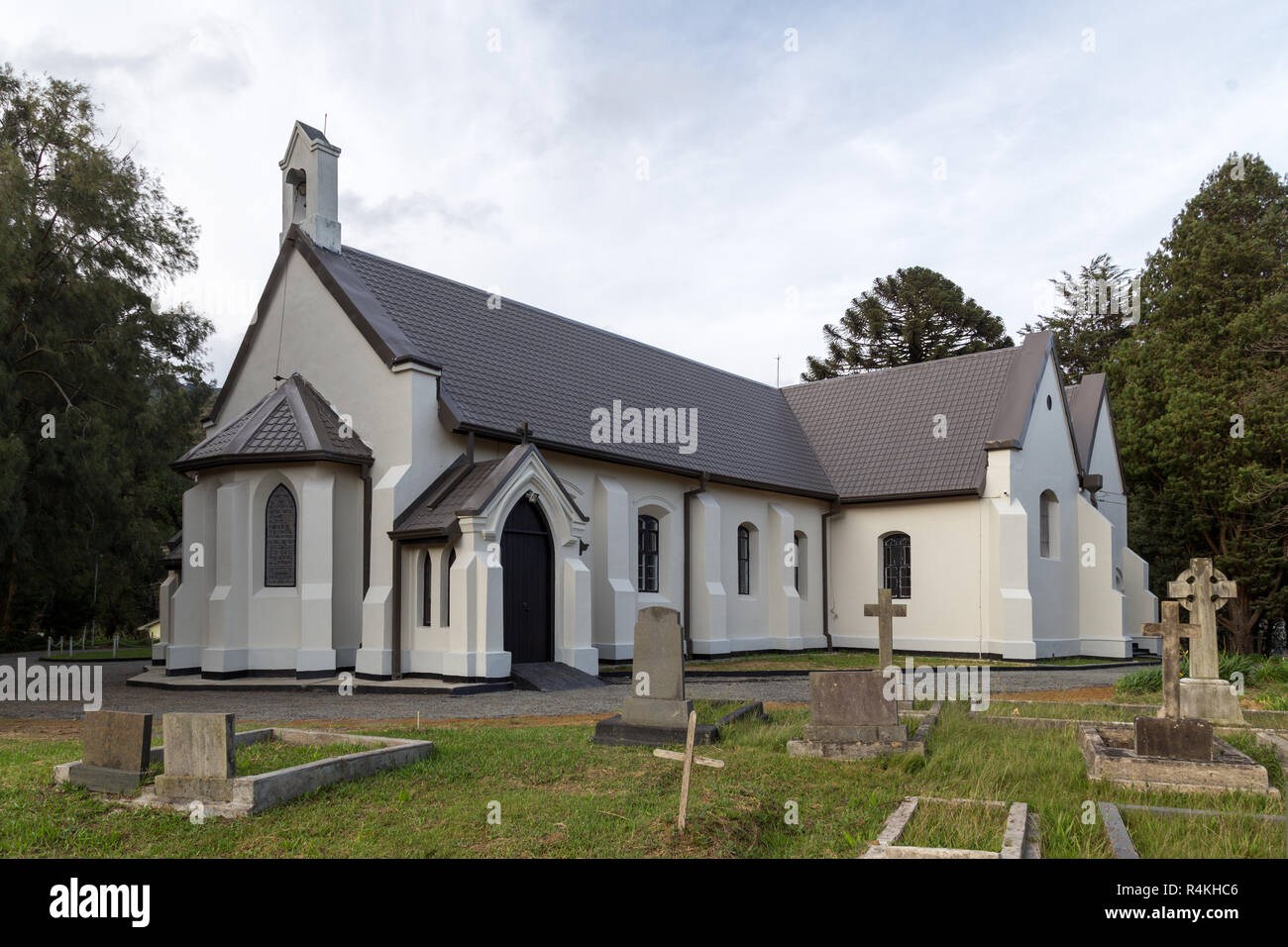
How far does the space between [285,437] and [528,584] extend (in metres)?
5.12

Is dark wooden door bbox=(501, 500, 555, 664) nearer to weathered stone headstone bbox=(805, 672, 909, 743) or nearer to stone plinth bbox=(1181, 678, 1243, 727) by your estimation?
weathered stone headstone bbox=(805, 672, 909, 743)

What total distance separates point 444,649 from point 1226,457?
1019 inches

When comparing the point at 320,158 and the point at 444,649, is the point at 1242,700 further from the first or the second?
the point at 320,158

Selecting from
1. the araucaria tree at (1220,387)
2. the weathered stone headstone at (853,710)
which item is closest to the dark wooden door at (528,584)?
the weathered stone headstone at (853,710)

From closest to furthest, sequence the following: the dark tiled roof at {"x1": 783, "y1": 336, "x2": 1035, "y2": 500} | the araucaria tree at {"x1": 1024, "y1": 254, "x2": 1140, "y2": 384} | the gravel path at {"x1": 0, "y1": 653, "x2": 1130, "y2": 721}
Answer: the gravel path at {"x1": 0, "y1": 653, "x2": 1130, "y2": 721}, the dark tiled roof at {"x1": 783, "y1": 336, "x2": 1035, "y2": 500}, the araucaria tree at {"x1": 1024, "y1": 254, "x2": 1140, "y2": 384}

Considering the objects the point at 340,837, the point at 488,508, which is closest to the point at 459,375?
the point at 488,508

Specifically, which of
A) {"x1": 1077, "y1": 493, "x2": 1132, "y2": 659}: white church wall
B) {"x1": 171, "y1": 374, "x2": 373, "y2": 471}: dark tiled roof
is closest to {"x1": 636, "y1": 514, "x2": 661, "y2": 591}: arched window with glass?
{"x1": 171, "y1": 374, "x2": 373, "y2": 471}: dark tiled roof

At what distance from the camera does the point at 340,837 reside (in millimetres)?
Result: 6379

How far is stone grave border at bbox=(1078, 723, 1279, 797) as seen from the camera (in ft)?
24.2

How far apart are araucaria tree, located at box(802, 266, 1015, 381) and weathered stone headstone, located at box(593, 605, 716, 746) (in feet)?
132

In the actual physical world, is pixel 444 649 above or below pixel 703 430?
below

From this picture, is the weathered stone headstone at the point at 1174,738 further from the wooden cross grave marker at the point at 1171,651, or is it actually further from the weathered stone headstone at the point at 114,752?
the weathered stone headstone at the point at 114,752

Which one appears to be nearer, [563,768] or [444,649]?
[563,768]

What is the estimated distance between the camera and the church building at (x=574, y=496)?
57.0ft
